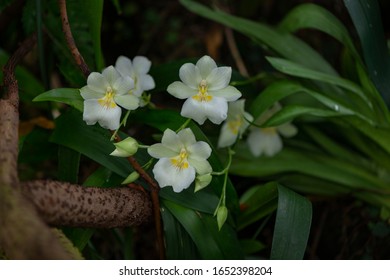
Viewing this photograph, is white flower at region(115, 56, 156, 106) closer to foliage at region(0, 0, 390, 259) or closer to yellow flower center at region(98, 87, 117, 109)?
foliage at region(0, 0, 390, 259)

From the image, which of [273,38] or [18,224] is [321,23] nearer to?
[273,38]

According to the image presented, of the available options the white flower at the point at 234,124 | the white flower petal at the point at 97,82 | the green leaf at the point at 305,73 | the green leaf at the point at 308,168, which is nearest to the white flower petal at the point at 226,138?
the white flower at the point at 234,124

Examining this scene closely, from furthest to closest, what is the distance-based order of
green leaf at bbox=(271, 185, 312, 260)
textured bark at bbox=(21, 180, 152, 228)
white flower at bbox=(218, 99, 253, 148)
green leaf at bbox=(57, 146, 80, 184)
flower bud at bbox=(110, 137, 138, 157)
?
white flower at bbox=(218, 99, 253, 148) < green leaf at bbox=(57, 146, 80, 184) < green leaf at bbox=(271, 185, 312, 260) < flower bud at bbox=(110, 137, 138, 157) < textured bark at bbox=(21, 180, 152, 228)

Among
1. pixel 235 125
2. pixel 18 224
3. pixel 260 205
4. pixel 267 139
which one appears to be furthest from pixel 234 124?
pixel 18 224

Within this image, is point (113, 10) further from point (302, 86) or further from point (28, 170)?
point (302, 86)

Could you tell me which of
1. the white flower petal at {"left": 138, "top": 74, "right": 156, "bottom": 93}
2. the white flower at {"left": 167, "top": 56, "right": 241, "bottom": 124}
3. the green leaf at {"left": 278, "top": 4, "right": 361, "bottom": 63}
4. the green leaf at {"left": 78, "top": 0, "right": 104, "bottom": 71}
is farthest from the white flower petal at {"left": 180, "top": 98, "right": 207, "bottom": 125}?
the green leaf at {"left": 278, "top": 4, "right": 361, "bottom": 63}

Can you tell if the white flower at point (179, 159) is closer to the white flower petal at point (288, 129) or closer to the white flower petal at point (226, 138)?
the white flower petal at point (226, 138)
